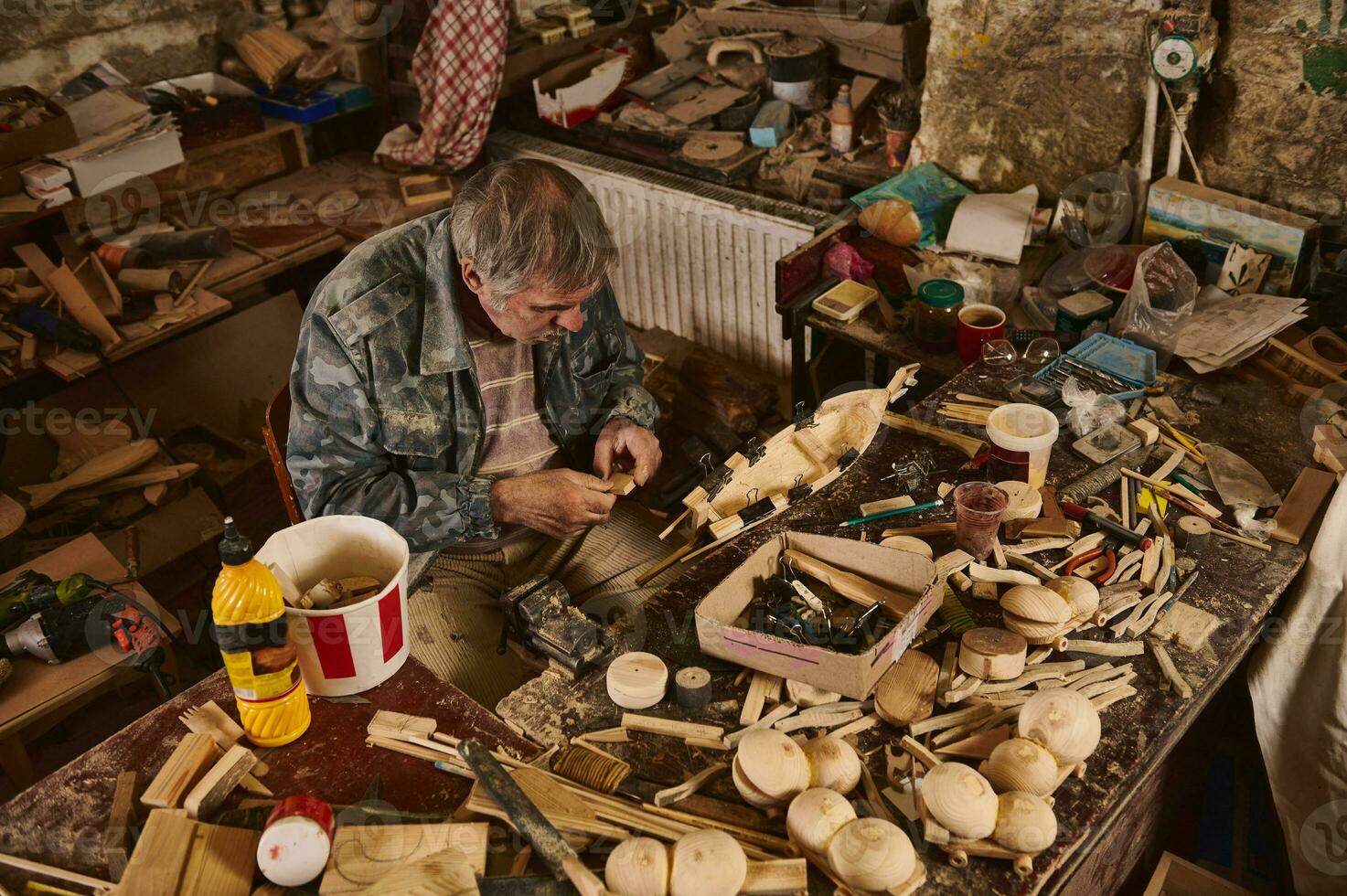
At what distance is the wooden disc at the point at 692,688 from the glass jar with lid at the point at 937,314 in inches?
61.4

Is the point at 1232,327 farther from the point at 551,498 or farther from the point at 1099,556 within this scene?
the point at 551,498

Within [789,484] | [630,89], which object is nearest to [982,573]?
[789,484]

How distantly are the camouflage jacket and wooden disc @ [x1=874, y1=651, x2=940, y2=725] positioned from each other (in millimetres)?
1071

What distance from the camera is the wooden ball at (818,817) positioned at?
1.56 m

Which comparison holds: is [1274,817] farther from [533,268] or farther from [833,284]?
[533,268]

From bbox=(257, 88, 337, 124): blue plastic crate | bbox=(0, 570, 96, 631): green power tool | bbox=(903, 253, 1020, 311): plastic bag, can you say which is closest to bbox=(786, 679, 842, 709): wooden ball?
bbox=(903, 253, 1020, 311): plastic bag

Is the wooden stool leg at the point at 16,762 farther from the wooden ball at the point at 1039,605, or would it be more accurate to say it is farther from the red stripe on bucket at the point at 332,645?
the wooden ball at the point at 1039,605

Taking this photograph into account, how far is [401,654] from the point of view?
1.99 m

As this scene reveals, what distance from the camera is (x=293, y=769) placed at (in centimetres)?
180

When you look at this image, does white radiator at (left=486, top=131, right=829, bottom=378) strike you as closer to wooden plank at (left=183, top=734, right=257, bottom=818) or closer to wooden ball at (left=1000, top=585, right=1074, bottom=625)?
wooden ball at (left=1000, top=585, right=1074, bottom=625)

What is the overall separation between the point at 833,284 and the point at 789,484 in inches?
47.4

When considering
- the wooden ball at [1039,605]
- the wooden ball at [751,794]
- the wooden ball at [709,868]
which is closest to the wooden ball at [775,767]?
the wooden ball at [751,794]

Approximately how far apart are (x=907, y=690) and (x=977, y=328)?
139 centimetres

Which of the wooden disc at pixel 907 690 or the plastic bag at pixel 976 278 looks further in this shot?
the plastic bag at pixel 976 278
